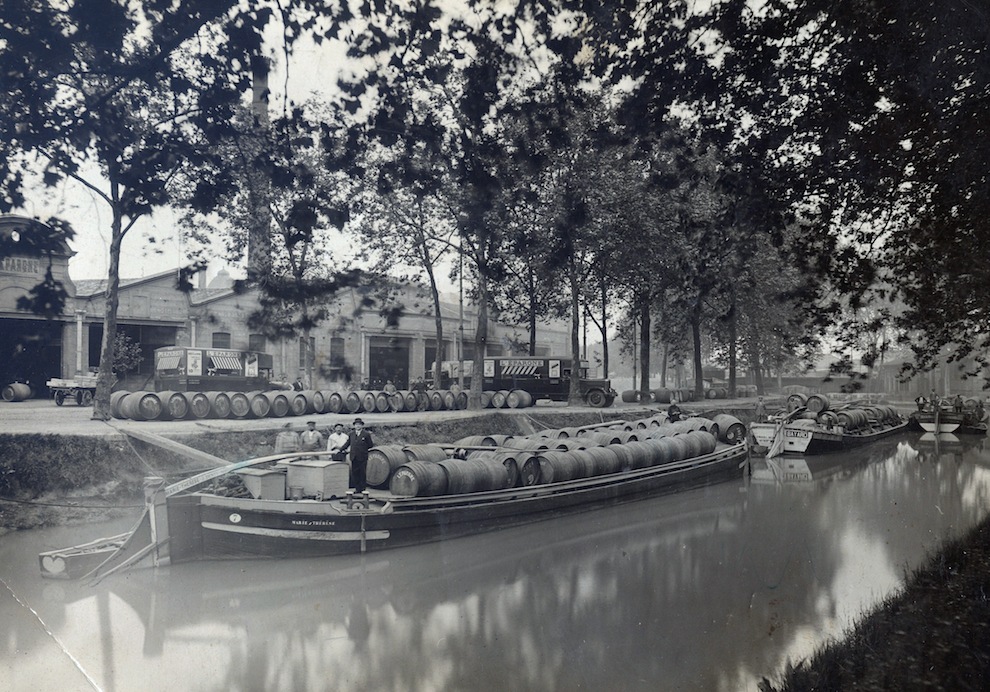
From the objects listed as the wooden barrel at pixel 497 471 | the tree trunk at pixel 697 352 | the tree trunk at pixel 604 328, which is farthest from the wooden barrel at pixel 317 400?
the tree trunk at pixel 697 352

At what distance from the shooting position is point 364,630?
2977 mm

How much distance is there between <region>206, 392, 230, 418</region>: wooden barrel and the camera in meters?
3.25

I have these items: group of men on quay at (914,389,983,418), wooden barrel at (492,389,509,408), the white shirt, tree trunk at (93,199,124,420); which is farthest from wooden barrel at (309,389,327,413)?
group of men on quay at (914,389,983,418)

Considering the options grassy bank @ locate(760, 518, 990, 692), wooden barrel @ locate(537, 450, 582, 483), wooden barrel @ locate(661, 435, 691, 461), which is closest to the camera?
grassy bank @ locate(760, 518, 990, 692)

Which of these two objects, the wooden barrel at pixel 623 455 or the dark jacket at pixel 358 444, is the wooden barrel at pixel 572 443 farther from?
the dark jacket at pixel 358 444

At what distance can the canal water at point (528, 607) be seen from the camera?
8.41ft

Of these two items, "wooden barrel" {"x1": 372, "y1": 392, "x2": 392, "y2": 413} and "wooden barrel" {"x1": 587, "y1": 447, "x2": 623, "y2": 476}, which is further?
"wooden barrel" {"x1": 587, "y1": 447, "x2": 623, "y2": 476}

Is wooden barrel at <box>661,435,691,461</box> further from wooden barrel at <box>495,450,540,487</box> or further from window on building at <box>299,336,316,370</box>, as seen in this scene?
window on building at <box>299,336,316,370</box>

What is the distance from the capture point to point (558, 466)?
464 cm

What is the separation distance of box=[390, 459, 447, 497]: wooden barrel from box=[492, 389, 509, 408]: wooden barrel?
59 cm

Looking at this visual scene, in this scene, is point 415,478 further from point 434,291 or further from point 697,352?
point 697,352

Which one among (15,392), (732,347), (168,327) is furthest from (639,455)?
(15,392)

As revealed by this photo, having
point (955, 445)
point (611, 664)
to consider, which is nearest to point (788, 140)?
point (955, 445)

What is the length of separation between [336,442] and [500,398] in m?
1.03
